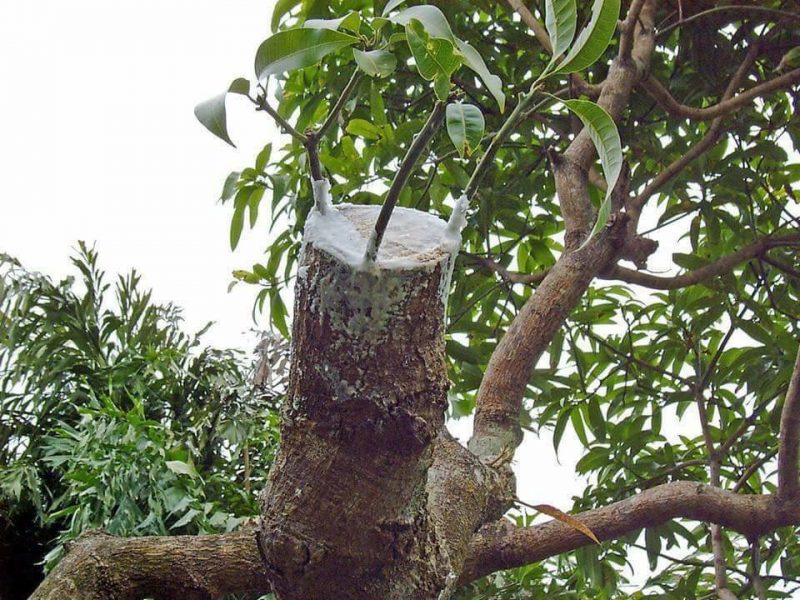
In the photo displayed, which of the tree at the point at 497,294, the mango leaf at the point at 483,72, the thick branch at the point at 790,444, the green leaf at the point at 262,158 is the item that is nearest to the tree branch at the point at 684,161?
the tree at the point at 497,294

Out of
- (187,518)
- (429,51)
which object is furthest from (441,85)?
(187,518)

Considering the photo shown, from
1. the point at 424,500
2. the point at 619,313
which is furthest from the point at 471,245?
the point at 424,500

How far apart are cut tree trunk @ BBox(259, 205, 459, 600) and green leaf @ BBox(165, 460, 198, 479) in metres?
0.81

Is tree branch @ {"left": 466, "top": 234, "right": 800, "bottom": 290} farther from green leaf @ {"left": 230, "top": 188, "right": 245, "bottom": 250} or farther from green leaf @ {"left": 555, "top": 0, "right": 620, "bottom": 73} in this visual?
green leaf @ {"left": 555, "top": 0, "right": 620, "bottom": 73}

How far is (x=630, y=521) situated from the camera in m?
0.94

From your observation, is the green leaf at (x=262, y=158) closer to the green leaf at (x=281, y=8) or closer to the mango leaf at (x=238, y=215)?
the mango leaf at (x=238, y=215)

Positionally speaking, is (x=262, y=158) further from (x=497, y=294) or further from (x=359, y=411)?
(x=359, y=411)

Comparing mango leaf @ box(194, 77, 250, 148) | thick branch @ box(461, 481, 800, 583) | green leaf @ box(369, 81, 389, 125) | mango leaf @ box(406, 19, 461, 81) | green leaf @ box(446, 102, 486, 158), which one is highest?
green leaf @ box(369, 81, 389, 125)

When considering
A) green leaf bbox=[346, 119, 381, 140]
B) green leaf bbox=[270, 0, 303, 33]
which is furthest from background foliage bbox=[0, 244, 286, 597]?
green leaf bbox=[270, 0, 303, 33]

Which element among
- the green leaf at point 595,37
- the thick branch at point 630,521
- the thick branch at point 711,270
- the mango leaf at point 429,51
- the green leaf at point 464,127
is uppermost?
the thick branch at point 711,270

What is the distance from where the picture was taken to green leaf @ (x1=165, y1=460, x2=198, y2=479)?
4.61 ft

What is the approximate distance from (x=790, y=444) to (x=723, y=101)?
474 mm

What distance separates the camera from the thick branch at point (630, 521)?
0.90 meters

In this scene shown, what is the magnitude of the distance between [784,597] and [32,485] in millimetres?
1234
